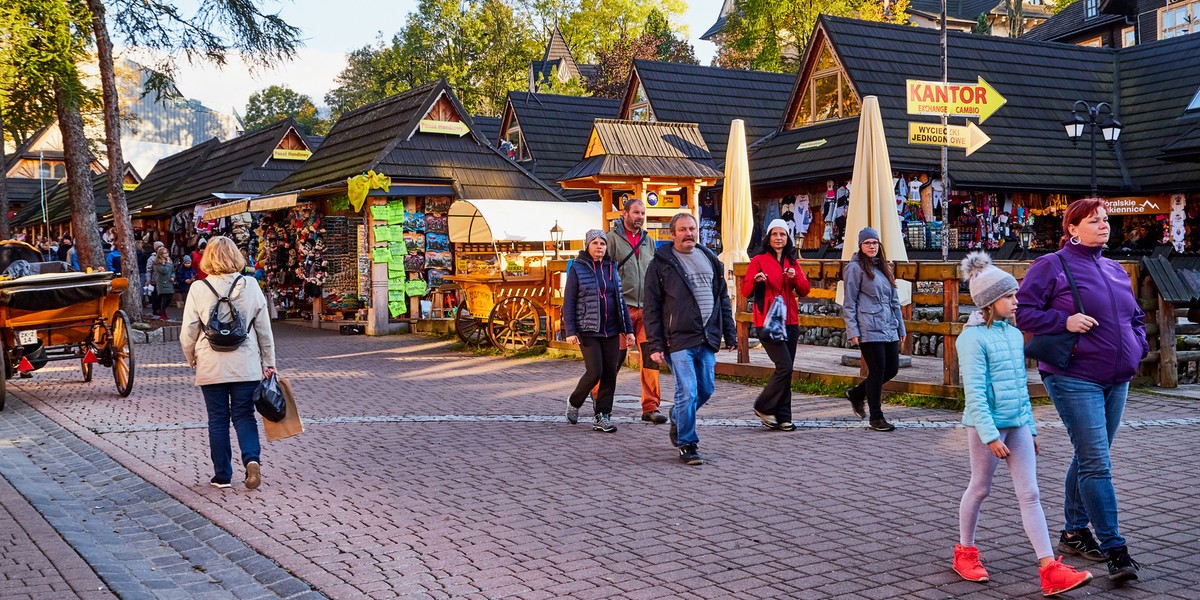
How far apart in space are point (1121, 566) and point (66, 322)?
11455 millimetres

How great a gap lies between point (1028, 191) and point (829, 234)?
430 cm

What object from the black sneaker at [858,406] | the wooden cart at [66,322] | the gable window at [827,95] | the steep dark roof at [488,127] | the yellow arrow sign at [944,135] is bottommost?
the black sneaker at [858,406]

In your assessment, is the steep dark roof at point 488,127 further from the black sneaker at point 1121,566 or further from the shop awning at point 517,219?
the black sneaker at point 1121,566

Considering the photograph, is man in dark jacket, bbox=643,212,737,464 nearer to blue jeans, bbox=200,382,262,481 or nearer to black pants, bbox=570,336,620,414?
black pants, bbox=570,336,620,414

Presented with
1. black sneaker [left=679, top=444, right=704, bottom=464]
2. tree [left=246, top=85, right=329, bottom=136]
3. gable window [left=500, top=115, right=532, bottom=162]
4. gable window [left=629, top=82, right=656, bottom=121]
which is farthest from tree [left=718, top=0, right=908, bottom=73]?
tree [left=246, top=85, right=329, bottom=136]

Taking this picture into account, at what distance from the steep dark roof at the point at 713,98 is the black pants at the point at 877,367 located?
20.7 meters

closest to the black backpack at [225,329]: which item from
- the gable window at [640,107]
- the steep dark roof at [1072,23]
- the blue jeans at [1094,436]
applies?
the blue jeans at [1094,436]

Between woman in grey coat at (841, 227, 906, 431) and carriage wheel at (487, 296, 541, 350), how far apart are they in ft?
26.0

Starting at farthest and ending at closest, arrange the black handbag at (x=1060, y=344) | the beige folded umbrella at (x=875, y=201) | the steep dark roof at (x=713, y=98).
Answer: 1. the steep dark roof at (x=713, y=98)
2. the beige folded umbrella at (x=875, y=201)
3. the black handbag at (x=1060, y=344)

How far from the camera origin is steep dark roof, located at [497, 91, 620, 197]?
35.2 m

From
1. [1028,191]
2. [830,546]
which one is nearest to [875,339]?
[830,546]

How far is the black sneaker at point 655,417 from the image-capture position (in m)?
10.1

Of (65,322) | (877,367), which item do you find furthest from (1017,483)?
(65,322)

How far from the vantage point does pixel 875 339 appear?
30.5 feet
